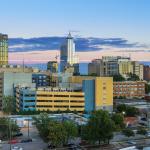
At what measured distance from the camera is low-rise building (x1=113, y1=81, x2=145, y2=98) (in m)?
40.2

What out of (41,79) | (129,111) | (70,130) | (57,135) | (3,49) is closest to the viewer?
(57,135)

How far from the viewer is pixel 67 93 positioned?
91.6 feet

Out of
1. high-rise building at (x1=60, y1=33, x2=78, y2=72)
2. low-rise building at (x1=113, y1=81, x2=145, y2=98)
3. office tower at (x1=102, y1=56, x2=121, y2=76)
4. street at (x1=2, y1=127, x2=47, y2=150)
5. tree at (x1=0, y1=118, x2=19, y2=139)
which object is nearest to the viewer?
street at (x1=2, y1=127, x2=47, y2=150)

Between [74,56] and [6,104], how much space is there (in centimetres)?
6621

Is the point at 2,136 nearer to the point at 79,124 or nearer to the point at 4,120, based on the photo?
the point at 4,120

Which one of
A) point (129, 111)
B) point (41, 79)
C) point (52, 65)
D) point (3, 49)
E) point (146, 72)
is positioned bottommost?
point (129, 111)

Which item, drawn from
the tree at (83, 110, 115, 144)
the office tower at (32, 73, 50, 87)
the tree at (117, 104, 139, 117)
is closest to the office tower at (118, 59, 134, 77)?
the office tower at (32, 73, 50, 87)

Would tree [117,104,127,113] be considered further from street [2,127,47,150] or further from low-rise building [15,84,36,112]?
street [2,127,47,150]

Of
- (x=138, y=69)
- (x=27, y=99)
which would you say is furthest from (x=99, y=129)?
(x=138, y=69)

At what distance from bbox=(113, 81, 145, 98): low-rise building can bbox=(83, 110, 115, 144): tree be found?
21.1 meters

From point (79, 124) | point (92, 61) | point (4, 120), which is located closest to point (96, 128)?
point (79, 124)

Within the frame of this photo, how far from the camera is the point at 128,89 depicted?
4075 centimetres

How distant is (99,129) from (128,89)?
2260cm

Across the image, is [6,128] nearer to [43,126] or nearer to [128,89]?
[43,126]
